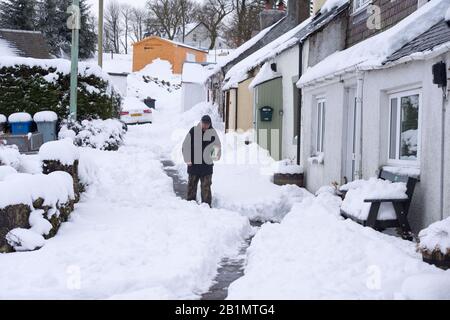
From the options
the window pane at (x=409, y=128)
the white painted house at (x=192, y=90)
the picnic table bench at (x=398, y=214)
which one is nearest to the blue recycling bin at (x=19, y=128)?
the window pane at (x=409, y=128)

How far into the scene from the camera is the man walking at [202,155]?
10.1m

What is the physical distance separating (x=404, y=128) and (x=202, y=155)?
3782 mm

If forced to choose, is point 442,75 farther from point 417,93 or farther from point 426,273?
point 426,273

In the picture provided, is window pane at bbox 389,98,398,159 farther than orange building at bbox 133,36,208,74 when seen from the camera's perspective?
No

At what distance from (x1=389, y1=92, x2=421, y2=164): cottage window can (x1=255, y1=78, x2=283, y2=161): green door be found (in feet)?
21.8

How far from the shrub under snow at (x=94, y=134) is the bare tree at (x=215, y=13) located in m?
40.4

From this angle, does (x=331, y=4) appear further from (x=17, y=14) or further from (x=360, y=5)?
(x=17, y=14)

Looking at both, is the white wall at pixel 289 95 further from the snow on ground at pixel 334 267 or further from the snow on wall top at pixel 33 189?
the snow on wall top at pixel 33 189

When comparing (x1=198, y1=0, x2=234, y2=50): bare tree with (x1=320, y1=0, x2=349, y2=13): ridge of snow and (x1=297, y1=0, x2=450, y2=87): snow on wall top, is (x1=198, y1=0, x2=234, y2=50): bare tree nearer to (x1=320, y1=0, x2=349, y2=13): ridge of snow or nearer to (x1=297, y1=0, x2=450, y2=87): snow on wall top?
(x1=320, y1=0, x2=349, y2=13): ridge of snow

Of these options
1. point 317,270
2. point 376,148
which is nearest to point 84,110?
point 376,148

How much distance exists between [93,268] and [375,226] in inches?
146

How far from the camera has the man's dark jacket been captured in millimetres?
10141

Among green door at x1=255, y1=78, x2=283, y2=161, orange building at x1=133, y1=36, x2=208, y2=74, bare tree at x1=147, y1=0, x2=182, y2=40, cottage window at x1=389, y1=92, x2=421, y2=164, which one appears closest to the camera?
cottage window at x1=389, y1=92, x2=421, y2=164

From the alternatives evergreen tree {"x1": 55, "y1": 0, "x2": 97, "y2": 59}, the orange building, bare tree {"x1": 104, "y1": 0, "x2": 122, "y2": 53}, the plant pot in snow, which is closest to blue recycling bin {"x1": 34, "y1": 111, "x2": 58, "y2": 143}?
the plant pot in snow
